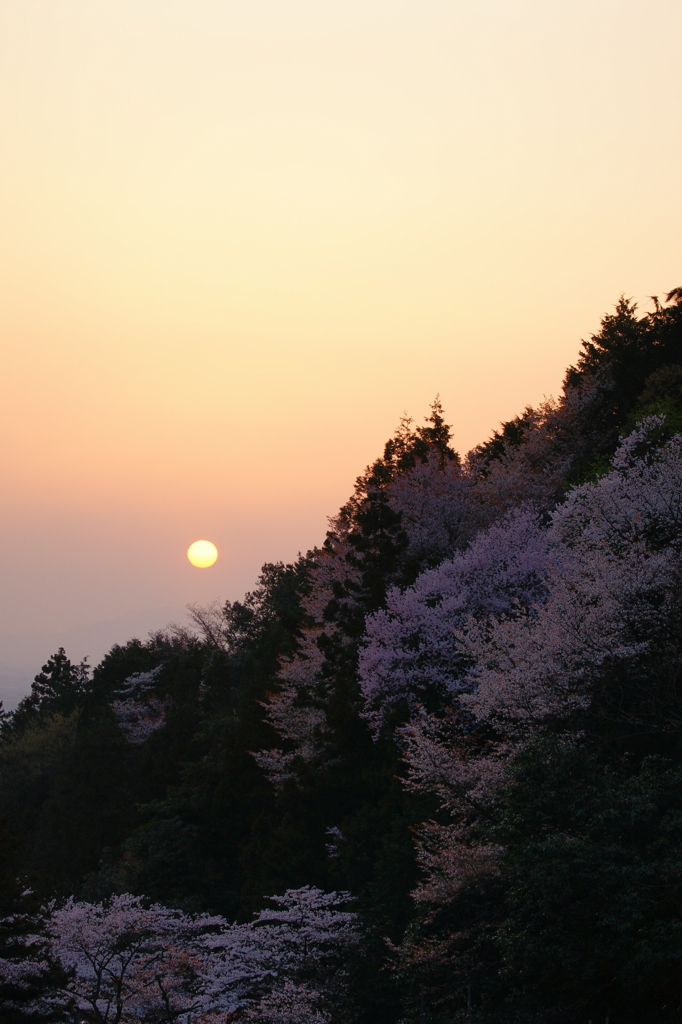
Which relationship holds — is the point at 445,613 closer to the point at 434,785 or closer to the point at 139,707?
the point at 434,785

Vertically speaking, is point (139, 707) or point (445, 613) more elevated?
point (139, 707)

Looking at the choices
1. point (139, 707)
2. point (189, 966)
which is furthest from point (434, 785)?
point (139, 707)

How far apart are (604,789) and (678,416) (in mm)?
16765

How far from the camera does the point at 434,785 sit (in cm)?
2366

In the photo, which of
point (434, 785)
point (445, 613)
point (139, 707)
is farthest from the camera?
point (139, 707)

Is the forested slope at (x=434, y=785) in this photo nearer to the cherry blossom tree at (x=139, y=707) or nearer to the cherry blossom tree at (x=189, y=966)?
the cherry blossom tree at (x=189, y=966)

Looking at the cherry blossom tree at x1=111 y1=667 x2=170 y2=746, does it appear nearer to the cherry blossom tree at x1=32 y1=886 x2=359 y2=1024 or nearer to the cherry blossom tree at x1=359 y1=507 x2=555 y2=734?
the cherry blossom tree at x1=32 y1=886 x2=359 y2=1024

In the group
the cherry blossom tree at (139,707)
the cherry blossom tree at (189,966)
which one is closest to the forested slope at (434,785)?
the cherry blossom tree at (189,966)

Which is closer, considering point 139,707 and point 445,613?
point 445,613

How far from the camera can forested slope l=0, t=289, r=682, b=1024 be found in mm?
17844

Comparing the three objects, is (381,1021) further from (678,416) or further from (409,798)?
(678,416)

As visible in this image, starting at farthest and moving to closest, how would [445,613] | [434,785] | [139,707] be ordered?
[139,707], [445,613], [434,785]

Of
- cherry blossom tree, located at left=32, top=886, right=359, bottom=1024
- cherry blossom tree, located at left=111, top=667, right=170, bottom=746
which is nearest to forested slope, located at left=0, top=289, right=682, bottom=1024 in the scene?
cherry blossom tree, located at left=32, top=886, right=359, bottom=1024

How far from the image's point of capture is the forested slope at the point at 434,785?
17.8 metres
